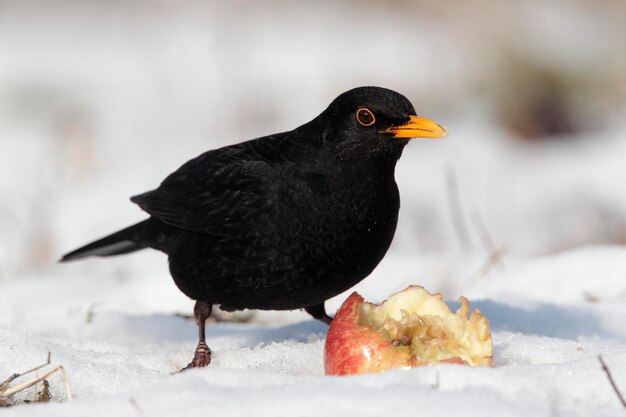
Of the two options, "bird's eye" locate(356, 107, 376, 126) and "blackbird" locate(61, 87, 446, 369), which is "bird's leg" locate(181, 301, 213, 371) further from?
"bird's eye" locate(356, 107, 376, 126)

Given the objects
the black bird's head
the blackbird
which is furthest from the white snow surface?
the black bird's head

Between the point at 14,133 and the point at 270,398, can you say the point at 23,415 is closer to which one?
the point at 270,398

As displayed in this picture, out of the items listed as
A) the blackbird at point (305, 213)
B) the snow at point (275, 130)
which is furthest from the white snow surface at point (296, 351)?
the blackbird at point (305, 213)

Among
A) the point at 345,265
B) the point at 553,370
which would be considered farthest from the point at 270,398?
the point at 345,265

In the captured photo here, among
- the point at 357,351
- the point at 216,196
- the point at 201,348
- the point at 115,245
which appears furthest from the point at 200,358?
the point at 115,245

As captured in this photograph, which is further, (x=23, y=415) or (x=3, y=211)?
(x=3, y=211)

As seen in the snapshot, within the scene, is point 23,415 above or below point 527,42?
below

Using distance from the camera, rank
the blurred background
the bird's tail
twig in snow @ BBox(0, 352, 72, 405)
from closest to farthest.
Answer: twig in snow @ BBox(0, 352, 72, 405)
the bird's tail
the blurred background
